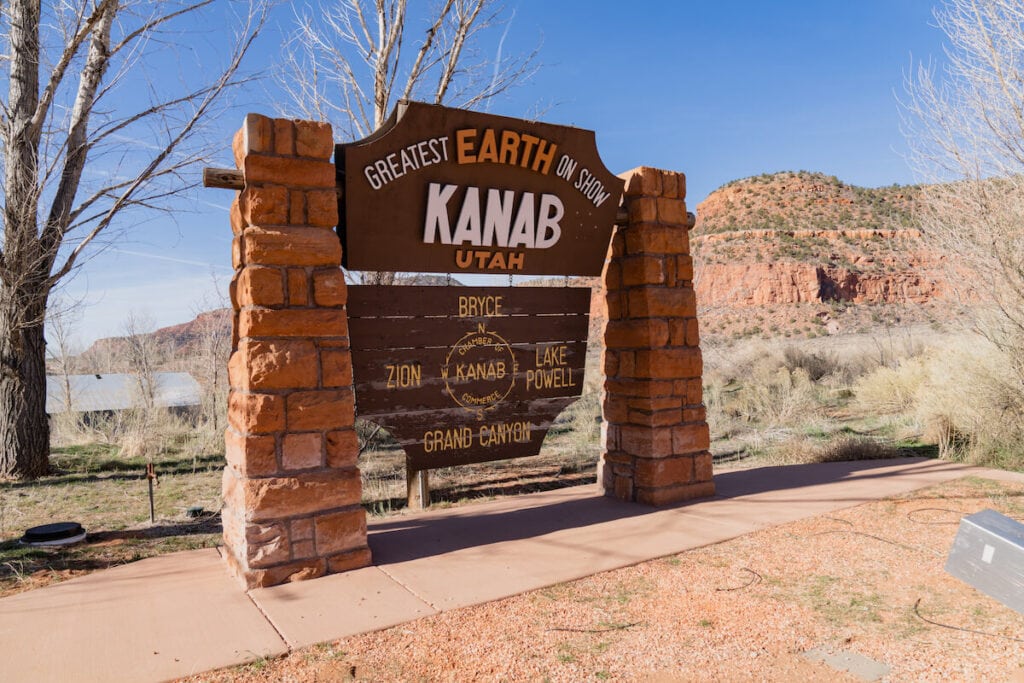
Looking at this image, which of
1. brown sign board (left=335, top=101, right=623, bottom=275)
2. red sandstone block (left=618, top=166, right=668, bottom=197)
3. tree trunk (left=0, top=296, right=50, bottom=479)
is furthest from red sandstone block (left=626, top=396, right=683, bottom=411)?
tree trunk (left=0, top=296, right=50, bottom=479)

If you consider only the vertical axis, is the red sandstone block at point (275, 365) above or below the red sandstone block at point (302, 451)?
above

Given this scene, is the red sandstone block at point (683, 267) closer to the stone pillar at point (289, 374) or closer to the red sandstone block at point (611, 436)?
the red sandstone block at point (611, 436)

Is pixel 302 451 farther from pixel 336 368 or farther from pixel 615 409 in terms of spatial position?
pixel 615 409

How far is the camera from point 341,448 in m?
4.28

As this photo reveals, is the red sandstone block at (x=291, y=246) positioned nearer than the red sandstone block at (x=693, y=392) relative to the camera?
Yes

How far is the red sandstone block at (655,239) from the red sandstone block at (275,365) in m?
3.07

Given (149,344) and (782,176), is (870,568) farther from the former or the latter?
(782,176)

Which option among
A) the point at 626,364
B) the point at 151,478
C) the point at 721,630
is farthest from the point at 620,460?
the point at 151,478

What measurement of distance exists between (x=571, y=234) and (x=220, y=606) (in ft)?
12.7

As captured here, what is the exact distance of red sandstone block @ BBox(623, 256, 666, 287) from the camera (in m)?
5.78

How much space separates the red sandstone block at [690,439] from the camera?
19.3ft

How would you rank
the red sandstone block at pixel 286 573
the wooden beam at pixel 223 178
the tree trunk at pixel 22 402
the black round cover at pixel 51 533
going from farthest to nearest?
the tree trunk at pixel 22 402 → the black round cover at pixel 51 533 → the wooden beam at pixel 223 178 → the red sandstone block at pixel 286 573

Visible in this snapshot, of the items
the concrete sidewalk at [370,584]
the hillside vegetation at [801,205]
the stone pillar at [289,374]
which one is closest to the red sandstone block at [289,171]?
the stone pillar at [289,374]

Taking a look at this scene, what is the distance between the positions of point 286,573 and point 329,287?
1819mm
